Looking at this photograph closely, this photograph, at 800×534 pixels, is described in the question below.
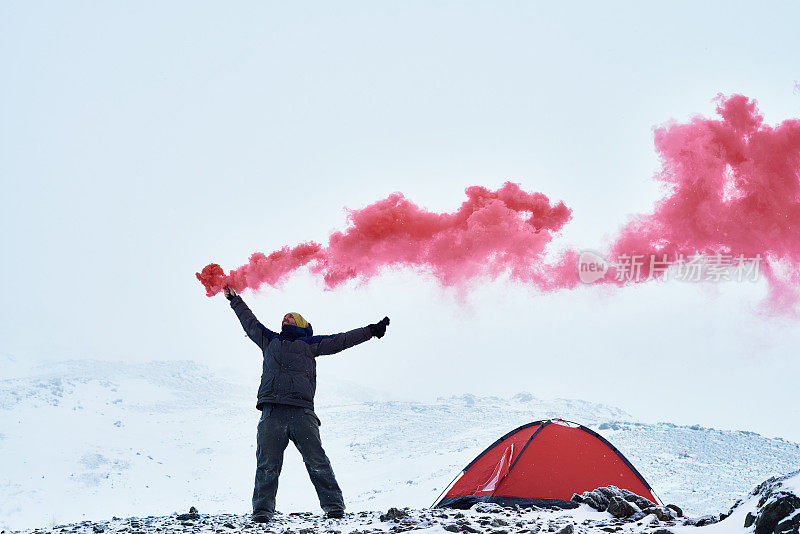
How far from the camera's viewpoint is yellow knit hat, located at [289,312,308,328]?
32.5 ft

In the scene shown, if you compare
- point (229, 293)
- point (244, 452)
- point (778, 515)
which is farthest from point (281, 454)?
point (244, 452)

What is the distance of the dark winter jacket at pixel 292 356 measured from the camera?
30.7 feet

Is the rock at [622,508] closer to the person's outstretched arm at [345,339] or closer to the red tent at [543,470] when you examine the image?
the red tent at [543,470]

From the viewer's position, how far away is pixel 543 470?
10.2 meters

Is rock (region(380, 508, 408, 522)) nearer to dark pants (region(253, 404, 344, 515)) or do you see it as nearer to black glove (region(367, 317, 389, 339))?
dark pants (region(253, 404, 344, 515))

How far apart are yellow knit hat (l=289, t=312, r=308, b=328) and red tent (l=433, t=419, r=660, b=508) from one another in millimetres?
3493

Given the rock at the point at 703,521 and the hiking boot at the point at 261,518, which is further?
the hiking boot at the point at 261,518

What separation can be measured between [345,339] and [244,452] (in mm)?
18927

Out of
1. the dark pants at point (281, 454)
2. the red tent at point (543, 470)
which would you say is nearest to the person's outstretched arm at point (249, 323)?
the dark pants at point (281, 454)

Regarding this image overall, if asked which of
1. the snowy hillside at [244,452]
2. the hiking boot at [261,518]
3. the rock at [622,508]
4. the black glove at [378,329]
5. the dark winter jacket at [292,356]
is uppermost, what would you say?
the black glove at [378,329]

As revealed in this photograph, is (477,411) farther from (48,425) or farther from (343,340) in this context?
(343,340)

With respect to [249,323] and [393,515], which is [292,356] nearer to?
[249,323]

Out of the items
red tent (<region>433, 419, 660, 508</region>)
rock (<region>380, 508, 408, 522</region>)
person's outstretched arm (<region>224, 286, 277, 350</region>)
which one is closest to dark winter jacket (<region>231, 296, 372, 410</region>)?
person's outstretched arm (<region>224, 286, 277, 350</region>)

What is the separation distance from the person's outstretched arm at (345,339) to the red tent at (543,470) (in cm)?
286
